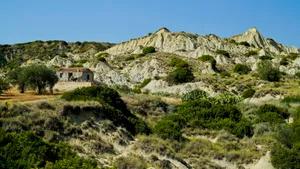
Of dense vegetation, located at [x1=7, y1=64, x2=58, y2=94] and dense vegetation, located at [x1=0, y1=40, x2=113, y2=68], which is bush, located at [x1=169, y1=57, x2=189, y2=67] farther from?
dense vegetation, located at [x1=0, y1=40, x2=113, y2=68]

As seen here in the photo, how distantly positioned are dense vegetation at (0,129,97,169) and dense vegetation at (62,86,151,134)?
9824 mm

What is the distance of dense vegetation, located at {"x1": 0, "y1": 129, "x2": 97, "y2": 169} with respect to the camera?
18.7 meters

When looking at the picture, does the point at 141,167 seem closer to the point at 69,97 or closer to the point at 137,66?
the point at 69,97

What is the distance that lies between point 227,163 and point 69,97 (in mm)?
13150

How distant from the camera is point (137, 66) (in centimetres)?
8500

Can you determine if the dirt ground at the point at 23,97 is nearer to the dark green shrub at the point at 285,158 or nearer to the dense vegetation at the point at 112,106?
the dense vegetation at the point at 112,106

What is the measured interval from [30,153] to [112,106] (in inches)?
604

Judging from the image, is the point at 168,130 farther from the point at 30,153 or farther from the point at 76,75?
the point at 76,75

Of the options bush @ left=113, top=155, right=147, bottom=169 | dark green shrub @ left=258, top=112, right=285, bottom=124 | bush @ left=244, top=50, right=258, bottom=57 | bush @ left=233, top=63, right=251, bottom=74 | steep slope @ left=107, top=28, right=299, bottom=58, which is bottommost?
bush @ left=113, top=155, right=147, bottom=169


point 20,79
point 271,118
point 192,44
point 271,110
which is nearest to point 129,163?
point 271,118

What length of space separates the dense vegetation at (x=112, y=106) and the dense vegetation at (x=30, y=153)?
9.82m

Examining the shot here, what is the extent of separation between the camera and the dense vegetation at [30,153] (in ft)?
61.2

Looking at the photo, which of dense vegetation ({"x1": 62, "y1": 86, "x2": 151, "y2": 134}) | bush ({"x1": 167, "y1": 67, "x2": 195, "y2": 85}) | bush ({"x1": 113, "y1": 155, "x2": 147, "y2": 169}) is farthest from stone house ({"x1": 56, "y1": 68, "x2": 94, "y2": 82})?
bush ({"x1": 113, "y1": 155, "x2": 147, "y2": 169})

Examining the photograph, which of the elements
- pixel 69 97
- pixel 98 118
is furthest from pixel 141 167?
pixel 69 97
